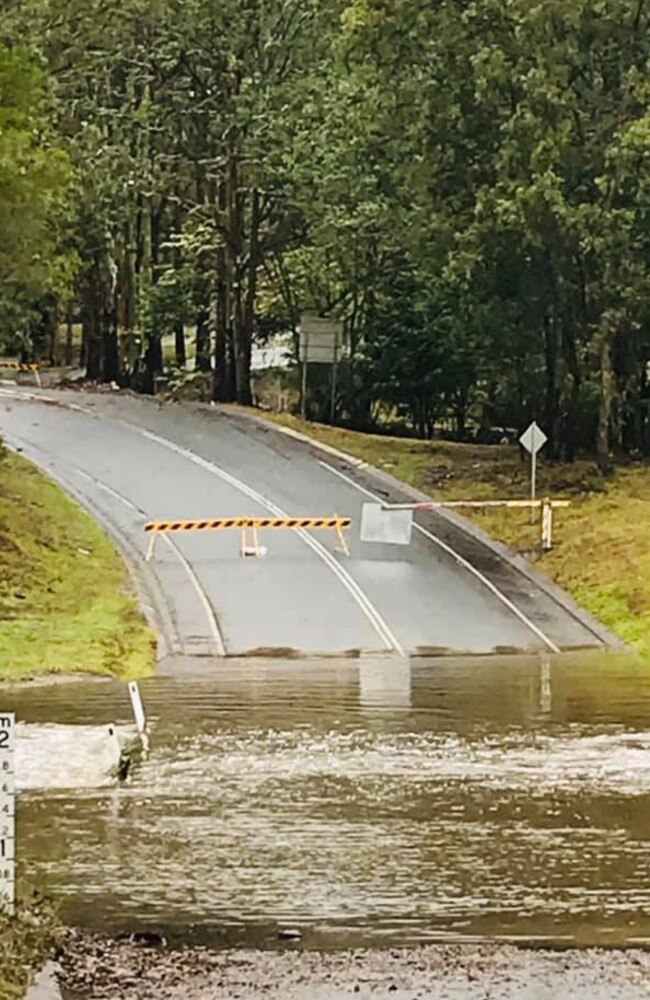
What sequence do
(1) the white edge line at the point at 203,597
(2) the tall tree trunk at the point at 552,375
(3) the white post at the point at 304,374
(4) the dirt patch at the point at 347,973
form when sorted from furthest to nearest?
(3) the white post at the point at 304,374
(2) the tall tree trunk at the point at 552,375
(1) the white edge line at the point at 203,597
(4) the dirt patch at the point at 347,973

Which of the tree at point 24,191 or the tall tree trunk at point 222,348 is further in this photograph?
the tall tree trunk at point 222,348

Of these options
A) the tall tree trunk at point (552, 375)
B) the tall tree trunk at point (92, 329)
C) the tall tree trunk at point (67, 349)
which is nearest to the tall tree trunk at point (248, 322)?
the tall tree trunk at point (92, 329)

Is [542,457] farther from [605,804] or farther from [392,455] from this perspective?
[605,804]

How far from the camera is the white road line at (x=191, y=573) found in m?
29.2

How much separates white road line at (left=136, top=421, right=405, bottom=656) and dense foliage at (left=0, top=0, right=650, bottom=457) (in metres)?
5.52

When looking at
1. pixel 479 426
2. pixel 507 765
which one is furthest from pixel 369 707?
pixel 479 426

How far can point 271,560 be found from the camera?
35.4m

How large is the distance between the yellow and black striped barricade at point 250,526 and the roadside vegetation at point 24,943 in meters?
24.6

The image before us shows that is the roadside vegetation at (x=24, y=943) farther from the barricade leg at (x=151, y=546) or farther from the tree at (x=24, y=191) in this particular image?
the tree at (x=24, y=191)

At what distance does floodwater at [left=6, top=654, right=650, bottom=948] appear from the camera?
447 inches

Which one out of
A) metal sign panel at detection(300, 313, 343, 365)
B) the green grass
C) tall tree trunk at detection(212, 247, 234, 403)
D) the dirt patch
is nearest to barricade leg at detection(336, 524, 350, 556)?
the green grass

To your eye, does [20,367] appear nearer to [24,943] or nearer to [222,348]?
[222,348]

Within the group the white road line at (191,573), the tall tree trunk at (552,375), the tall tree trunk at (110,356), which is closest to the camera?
the white road line at (191,573)

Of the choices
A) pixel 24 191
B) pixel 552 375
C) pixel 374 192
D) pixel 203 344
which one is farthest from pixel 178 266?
pixel 24 191
